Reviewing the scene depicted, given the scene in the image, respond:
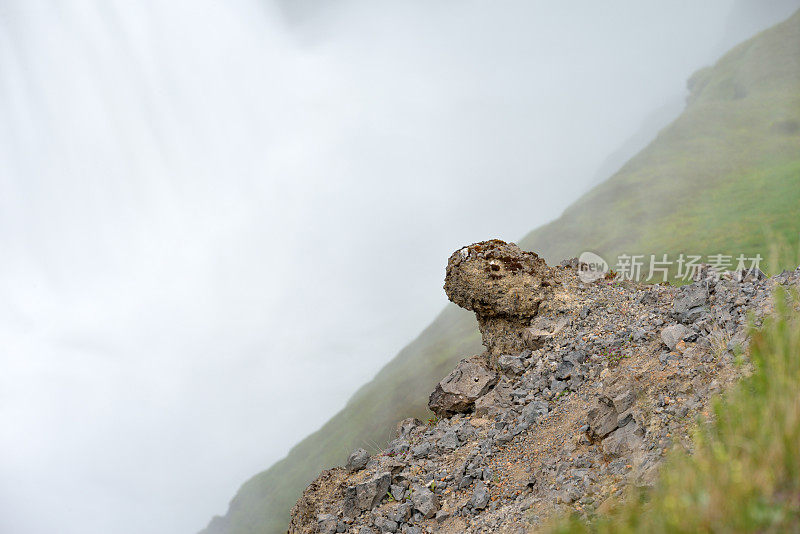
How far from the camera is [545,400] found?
1781cm

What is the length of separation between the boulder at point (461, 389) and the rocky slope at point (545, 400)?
6 centimetres

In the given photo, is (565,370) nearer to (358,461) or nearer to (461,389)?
(461,389)

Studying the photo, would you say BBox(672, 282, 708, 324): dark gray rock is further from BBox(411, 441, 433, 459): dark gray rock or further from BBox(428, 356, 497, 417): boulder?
BBox(411, 441, 433, 459): dark gray rock

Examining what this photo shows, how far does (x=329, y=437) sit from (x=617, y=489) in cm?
13447

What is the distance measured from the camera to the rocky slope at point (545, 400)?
11.9 meters

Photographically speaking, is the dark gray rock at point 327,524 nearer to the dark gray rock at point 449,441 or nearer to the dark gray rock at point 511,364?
the dark gray rock at point 449,441

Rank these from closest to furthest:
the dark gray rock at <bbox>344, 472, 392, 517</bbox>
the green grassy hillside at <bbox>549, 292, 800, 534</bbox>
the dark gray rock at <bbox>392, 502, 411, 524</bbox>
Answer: the green grassy hillside at <bbox>549, 292, 800, 534</bbox> < the dark gray rock at <bbox>392, 502, 411, 524</bbox> < the dark gray rock at <bbox>344, 472, 392, 517</bbox>

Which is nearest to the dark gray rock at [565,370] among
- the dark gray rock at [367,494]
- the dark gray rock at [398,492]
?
the dark gray rock at [398,492]

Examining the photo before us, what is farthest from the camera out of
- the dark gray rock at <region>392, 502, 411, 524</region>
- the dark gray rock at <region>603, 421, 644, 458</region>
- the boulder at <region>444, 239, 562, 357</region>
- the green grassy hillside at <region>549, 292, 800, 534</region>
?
the boulder at <region>444, 239, 562, 357</region>

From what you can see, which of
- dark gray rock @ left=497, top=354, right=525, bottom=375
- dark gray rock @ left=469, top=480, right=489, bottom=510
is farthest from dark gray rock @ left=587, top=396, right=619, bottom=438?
dark gray rock @ left=497, top=354, right=525, bottom=375

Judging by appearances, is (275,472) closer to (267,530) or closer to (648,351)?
(267,530)

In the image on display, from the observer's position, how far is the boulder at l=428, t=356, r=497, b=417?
20.3 m

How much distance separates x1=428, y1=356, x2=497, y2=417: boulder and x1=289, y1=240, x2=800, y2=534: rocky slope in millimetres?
58

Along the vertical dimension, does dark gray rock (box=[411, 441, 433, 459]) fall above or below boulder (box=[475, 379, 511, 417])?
above
